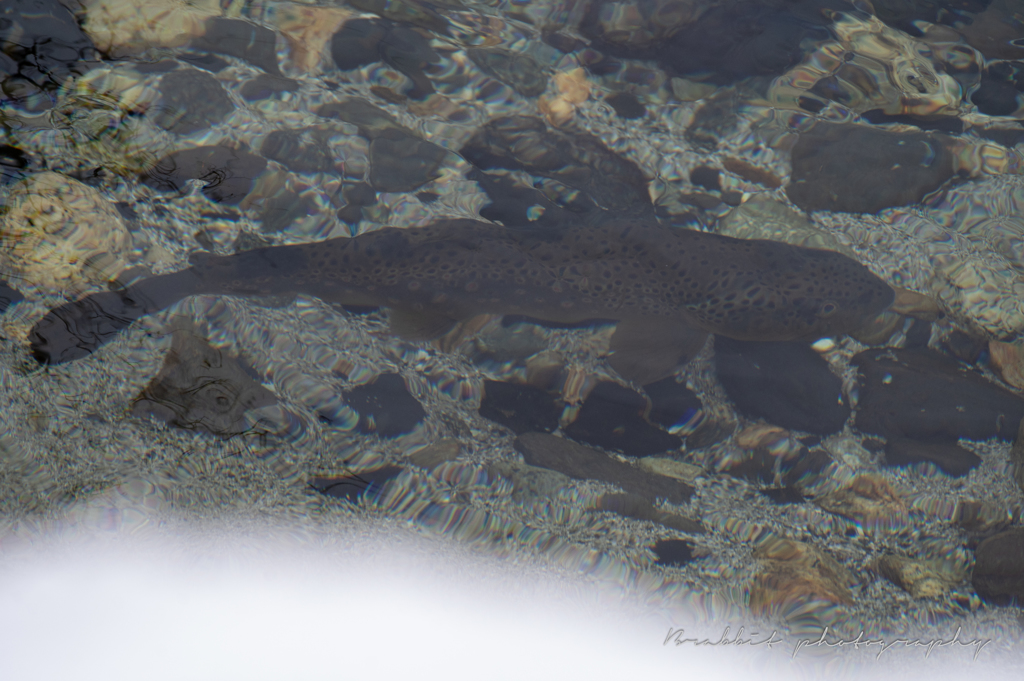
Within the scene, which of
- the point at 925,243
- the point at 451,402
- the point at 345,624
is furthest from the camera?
the point at 925,243

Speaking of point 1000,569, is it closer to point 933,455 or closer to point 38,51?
point 933,455

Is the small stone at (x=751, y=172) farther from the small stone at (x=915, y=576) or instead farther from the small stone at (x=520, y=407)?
the small stone at (x=915, y=576)

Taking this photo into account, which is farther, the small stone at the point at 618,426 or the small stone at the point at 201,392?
the small stone at the point at 618,426

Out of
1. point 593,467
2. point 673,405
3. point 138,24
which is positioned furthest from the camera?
point 138,24

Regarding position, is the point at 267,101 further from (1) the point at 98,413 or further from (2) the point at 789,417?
(2) the point at 789,417

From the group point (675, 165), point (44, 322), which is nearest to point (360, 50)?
point (675, 165)

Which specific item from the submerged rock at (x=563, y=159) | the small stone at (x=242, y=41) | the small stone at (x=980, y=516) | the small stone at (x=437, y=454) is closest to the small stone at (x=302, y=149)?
the small stone at (x=242, y=41)

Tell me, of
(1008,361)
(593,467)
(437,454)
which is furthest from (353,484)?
(1008,361)
